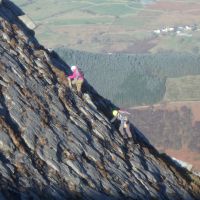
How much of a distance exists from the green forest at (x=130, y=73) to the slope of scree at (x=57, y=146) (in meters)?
127

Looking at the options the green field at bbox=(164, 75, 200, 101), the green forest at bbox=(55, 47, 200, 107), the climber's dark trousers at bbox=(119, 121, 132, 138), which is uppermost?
the climber's dark trousers at bbox=(119, 121, 132, 138)

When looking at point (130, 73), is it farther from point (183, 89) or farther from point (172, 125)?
point (172, 125)

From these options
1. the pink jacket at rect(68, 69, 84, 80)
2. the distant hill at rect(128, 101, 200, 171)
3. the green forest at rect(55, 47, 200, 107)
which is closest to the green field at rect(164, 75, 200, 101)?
the green forest at rect(55, 47, 200, 107)

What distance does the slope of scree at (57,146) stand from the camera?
14.6m

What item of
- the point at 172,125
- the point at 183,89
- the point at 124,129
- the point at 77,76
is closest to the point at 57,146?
the point at 124,129

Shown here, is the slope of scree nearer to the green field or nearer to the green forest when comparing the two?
the green forest

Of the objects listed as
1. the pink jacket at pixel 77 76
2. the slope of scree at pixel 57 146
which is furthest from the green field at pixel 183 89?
the slope of scree at pixel 57 146

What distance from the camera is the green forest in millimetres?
154875

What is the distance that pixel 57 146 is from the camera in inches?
661

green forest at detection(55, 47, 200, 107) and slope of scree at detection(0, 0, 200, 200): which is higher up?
slope of scree at detection(0, 0, 200, 200)

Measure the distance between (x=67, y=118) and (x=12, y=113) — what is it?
2982 millimetres

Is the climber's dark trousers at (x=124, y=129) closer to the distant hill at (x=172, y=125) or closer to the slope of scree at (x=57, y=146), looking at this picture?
the slope of scree at (x=57, y=146)

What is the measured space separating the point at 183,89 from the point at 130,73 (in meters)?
18.3

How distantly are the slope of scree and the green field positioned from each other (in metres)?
128
